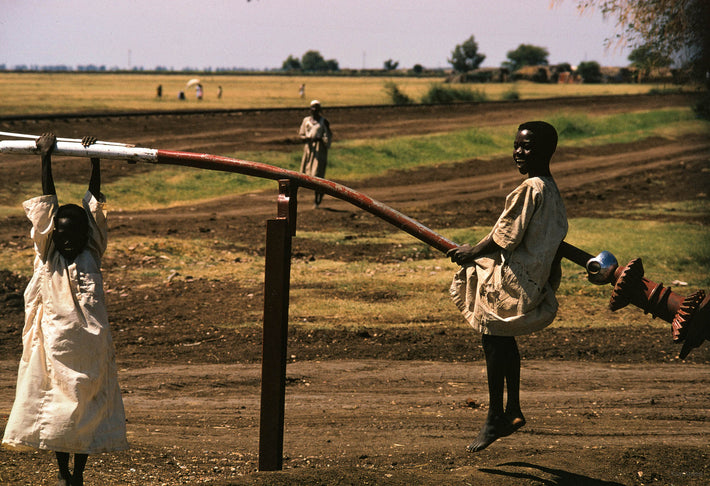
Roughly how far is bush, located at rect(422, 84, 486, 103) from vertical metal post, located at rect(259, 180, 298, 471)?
44937 millimetres

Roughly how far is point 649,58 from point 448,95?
36503 mm

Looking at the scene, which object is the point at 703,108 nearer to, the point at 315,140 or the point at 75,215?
the point at 315,140

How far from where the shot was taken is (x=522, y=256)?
4152 millimetres

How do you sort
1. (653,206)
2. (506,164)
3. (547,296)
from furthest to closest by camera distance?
(506,164)
(653,206)
(547,296)

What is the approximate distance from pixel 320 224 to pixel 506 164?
1222 centimetres

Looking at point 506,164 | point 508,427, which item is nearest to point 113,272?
point 508,427

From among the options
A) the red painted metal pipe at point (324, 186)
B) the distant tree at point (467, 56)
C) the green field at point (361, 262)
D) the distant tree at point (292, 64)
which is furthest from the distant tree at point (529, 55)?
the red painted metal pipe at point (324, 186)

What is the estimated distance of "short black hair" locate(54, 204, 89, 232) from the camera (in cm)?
439

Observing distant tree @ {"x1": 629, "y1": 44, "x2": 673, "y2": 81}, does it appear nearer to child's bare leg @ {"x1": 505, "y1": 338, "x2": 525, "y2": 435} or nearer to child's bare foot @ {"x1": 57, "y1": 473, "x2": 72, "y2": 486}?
child's bare leg @ {"x1": 505, "y1": 338, "x2": 525, "y2": 435}

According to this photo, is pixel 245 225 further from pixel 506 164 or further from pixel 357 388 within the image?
pixel 506 164

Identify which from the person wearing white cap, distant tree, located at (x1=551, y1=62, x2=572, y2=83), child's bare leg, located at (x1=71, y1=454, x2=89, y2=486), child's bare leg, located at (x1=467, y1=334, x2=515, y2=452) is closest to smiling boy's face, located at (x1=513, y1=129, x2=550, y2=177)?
child's bare leg, located at (x1=467, y1=334, x2=515, y2=452)

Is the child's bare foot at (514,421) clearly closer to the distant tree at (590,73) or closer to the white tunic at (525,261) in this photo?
the white tunic at (525,261)

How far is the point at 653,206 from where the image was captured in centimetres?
1886

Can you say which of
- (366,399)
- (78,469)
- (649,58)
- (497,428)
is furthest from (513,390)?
(649,58)
